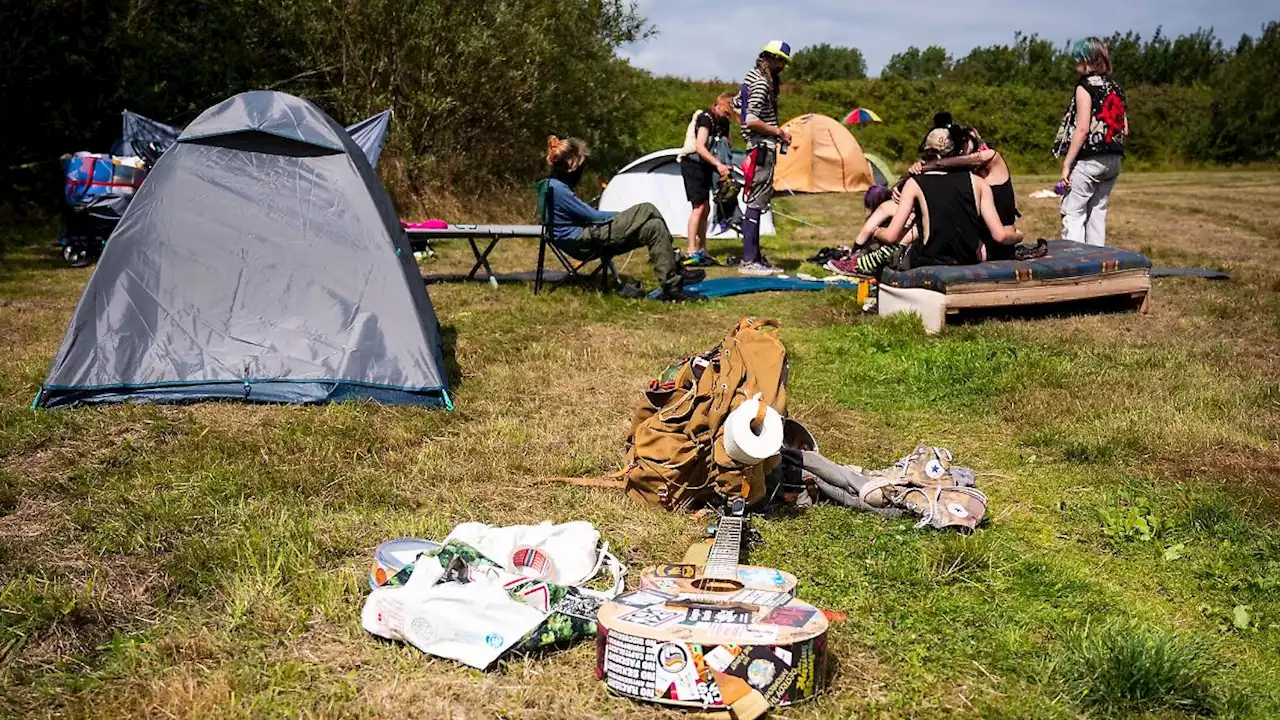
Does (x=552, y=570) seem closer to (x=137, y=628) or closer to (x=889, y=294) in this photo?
(x=137, y=628)

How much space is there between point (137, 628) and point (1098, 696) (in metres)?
2.56

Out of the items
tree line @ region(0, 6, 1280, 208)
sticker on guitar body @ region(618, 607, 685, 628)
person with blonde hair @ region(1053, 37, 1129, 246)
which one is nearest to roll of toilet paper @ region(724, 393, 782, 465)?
sticker on guitar body @ region(618, 607, 685, 628)

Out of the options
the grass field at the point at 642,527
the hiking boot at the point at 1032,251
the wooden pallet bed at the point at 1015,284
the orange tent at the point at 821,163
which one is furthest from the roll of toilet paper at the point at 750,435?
the orange tent at the point at 821,163

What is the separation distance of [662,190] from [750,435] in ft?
32.7

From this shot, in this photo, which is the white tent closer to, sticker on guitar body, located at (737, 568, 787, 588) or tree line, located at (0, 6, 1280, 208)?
tree line, located at (0, 6, 1280, 208)

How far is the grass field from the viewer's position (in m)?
2.54

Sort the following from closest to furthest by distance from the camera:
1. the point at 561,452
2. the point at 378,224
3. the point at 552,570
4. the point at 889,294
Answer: the point at 552,570 → the point at 561,452 → the point at 378,224 → the point at 889,294

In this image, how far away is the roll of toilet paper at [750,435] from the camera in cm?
337

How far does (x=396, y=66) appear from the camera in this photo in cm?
1298

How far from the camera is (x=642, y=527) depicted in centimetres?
361

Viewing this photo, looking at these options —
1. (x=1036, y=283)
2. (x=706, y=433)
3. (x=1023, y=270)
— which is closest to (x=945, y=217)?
(x=1023, y=270)

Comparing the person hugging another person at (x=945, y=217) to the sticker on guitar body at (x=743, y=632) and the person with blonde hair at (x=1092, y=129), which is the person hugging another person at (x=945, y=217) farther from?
the sticker on guitar body at (x=743, y=632)

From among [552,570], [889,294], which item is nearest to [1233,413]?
[889,294]

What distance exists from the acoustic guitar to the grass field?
9 centimetres
